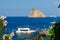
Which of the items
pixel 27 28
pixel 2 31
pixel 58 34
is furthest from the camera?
pixel 27 28

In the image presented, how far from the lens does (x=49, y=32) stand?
→ 24.1 feet

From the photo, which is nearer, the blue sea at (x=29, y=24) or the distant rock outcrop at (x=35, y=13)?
the blue sea at (x=29, y=24)

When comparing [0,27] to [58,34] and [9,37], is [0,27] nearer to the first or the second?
[9,37]

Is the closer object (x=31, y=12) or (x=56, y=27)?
(x=56, y=27)

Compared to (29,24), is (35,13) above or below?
below

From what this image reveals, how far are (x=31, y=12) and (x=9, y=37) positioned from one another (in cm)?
9759

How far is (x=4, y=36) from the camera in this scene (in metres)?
7.24

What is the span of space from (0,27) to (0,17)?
33 centimetres

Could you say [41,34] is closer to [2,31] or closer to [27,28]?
[2,31]

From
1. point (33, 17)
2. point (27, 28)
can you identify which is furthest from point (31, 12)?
point (27, 28)

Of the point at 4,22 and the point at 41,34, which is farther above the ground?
the point at 4,22

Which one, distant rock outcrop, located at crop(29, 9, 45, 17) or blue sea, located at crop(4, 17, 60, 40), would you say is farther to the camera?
distant rock outcrop, located at crop(29, 9, 45, 17)

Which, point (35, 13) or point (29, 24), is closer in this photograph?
point (29, 24)

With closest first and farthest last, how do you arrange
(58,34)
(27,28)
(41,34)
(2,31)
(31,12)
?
(58,34), (2,31), (41,34), (27,28), (31,12)
